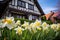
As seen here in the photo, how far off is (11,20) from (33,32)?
18 centimetres

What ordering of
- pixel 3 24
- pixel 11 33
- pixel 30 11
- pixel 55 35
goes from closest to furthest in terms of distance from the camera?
1. pixel 3 24
2. pixel 11 33
3. pixel 55 35
4. pixel 30 11

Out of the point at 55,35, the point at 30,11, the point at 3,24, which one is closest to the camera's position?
the point at 3,24

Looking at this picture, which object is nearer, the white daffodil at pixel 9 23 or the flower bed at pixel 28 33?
the white daffodil at pixel 9 23

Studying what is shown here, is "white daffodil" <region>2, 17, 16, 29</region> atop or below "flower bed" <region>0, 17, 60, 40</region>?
atop

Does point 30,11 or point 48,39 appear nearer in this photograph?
→ point 48,39

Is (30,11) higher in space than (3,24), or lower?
lower

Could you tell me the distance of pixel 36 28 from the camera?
1.03 metres

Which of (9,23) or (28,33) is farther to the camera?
(28,33)

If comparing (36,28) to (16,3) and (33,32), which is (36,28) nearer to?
(33,32)

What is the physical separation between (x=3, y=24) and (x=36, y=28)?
274mm

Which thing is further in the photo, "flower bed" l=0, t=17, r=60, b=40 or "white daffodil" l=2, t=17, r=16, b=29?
"flower bed" l=0, t=17, r=60, b=40

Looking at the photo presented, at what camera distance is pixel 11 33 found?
3.10ft

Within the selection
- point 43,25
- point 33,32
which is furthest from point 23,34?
point 43,25

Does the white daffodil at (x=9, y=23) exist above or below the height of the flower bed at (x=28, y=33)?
above
